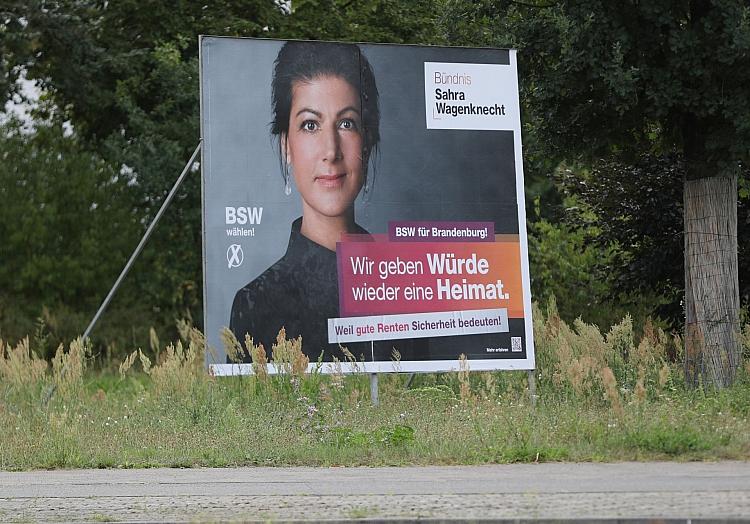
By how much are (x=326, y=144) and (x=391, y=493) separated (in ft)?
24.5

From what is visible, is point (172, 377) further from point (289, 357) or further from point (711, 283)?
point (711, 283)

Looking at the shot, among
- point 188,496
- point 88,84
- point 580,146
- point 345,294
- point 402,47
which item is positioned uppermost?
point 88,84

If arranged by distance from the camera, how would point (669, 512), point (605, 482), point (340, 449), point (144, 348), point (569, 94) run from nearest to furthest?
point (669, 512) → point (605, 482) → point (340, 449) → point (569, 94) → point (144, 348)

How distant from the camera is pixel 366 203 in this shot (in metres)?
Answer: 15.0

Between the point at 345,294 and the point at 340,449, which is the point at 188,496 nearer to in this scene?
the point at 340,449

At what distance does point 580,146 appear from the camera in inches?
604

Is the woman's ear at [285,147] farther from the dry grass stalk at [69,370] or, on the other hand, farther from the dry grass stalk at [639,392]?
the dry grass stalk at [639,392]

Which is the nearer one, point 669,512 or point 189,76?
point 669,512

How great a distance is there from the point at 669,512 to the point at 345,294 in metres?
8.10

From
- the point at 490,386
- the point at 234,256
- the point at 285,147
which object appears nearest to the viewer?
the point at 490,386

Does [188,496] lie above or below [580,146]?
below

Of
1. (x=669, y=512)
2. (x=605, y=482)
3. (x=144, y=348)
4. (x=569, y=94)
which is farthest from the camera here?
(x=144, y=348)

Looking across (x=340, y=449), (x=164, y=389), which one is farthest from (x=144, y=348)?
(x=340, y=449)

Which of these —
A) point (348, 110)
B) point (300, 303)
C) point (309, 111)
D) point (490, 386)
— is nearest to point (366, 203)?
point (348, 110)
